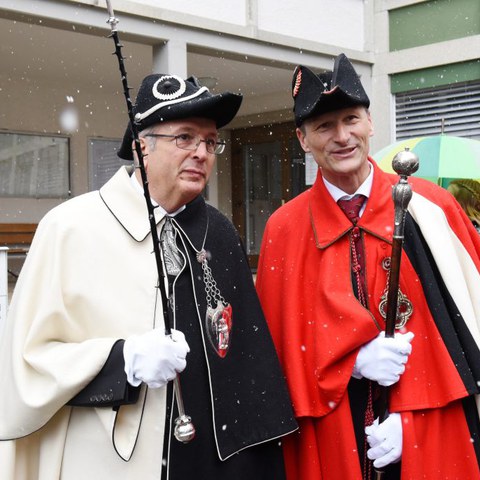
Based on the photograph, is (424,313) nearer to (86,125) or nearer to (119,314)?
(119,314)

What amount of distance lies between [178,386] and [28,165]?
35.7ft

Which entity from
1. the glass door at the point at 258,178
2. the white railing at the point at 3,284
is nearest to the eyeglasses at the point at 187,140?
the white railing at the point at 3,284

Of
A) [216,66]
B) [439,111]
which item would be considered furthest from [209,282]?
[439,111]

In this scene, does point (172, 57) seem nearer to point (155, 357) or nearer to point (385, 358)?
point (385, 358)

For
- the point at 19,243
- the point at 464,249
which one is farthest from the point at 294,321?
the point at 19,243

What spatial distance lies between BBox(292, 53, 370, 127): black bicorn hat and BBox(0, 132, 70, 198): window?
33.2 feet

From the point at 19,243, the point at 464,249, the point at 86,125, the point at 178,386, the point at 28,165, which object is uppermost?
the point at 86,125

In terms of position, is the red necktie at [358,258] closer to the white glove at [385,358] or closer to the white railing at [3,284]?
the white glove at [385,358]

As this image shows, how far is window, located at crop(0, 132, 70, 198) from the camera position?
12.5 meters

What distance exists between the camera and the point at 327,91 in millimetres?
2963

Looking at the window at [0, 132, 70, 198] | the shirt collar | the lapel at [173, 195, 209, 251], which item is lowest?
the lapel at [173, 195, 209, 251]

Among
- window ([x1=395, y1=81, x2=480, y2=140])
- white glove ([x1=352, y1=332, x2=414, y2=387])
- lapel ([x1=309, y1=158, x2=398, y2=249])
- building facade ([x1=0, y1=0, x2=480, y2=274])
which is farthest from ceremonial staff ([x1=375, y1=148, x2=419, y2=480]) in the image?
window ([x1=395, y1=81, x2=480, y2=140])

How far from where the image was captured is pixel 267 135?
15016 millimetres

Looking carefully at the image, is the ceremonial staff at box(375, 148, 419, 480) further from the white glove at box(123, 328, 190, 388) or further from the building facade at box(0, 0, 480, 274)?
the building facade at box(0, 0, 480, 274)
